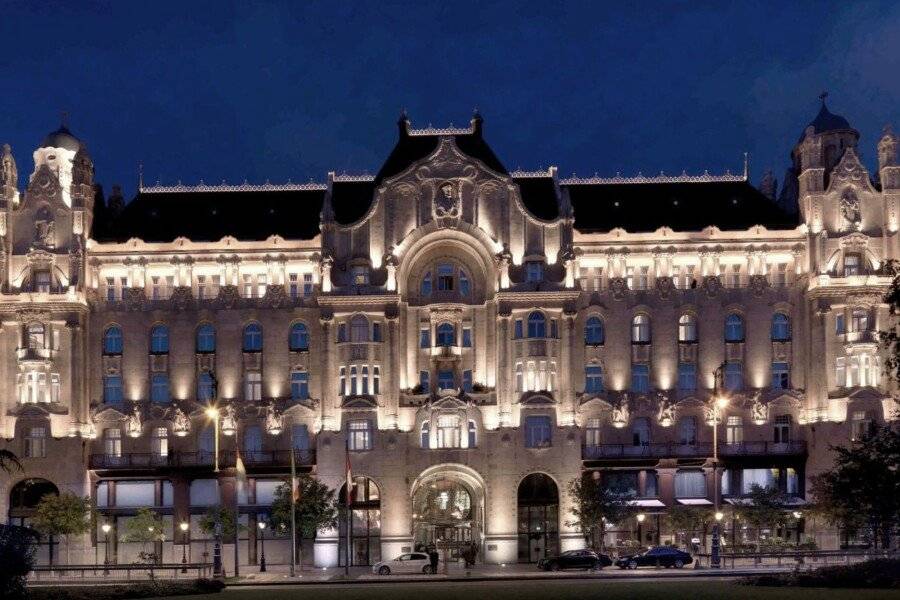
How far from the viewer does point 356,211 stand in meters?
125

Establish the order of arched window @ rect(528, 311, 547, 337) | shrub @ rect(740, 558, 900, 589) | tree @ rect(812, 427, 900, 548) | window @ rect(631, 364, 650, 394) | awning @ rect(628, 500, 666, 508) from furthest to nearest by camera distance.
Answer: window @ rect(631, 364, 650, 394)
arched window @ rect(528, 311, 547, 337)
awning @ rect(628, 500, 666, 508)
tree @ rect(812, 427, 900, 548)
shrub @ rect(740, 558, 900, 589)

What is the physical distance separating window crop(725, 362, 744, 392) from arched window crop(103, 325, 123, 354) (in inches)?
1943

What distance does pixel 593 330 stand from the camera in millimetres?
120250

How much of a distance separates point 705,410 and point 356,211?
3336 centimetres

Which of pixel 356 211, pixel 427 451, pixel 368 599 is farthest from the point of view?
pixel 356 211

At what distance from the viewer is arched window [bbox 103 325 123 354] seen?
120 metres

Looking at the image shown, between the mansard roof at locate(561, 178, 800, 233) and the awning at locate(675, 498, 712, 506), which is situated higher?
the mansard roof at locate(561, 178, 800, 233)

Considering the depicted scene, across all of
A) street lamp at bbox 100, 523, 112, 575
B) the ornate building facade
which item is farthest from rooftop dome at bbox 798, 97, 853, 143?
street lamp at bbox 100, 523, 112, 575

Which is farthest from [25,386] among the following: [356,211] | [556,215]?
[556,215]

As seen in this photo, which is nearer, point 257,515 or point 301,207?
point 257,515

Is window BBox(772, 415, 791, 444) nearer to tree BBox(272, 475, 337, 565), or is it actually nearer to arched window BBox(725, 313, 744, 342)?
arched window BBox(725, 313, 744, 342)

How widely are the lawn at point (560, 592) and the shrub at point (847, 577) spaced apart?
194 centimetres

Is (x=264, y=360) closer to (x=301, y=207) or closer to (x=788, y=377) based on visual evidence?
(x=301, y=207)

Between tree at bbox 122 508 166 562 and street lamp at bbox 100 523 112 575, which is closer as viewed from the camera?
tree at bbox 122 508 166 562
